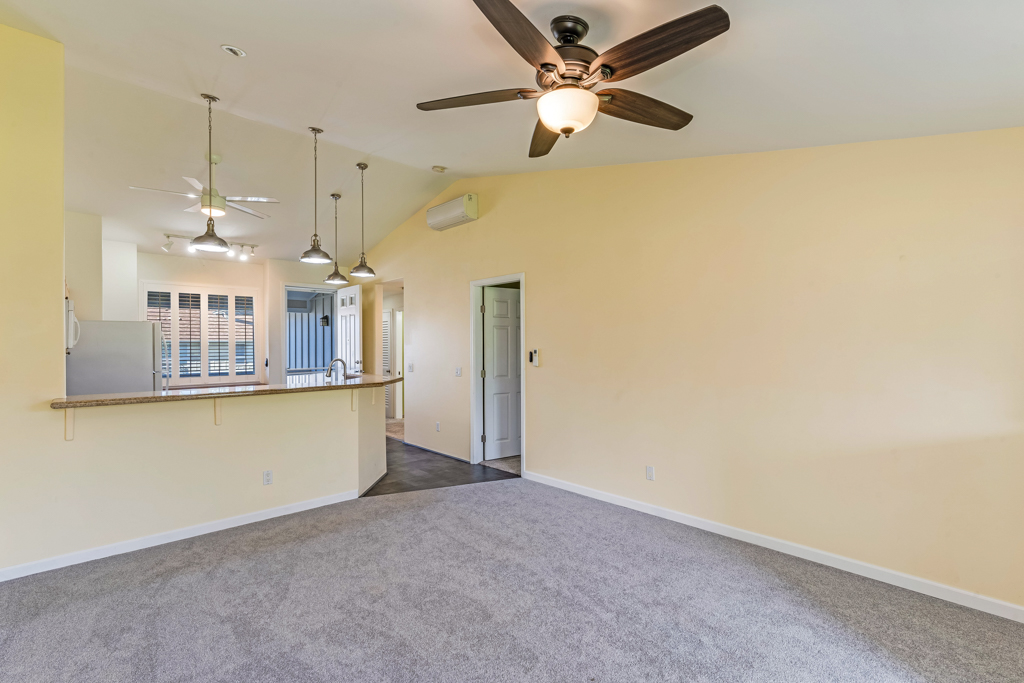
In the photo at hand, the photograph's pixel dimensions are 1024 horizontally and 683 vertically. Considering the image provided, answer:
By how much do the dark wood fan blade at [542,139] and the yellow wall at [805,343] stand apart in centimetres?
112

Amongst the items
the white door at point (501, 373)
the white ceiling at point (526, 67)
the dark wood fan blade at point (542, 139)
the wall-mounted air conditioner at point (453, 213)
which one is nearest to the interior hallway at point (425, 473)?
the white door at point (501, 373)

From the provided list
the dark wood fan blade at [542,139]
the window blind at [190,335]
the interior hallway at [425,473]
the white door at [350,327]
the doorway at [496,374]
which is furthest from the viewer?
the white door at [350,327]

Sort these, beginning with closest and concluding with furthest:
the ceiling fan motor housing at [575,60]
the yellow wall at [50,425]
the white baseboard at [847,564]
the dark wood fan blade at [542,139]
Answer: the ceiling fan motor housing at [575,60]
the dark wood fan blade at [542,139]
the white baseboard at [847,564]
the yellow wall at [50,425]

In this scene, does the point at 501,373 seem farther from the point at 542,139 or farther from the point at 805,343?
the point at 542,139

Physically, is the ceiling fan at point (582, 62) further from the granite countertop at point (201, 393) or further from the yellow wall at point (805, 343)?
the granite countertop at point (201, 393)

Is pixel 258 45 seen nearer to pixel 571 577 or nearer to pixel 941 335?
pixel 571 577

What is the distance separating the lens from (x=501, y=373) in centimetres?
555

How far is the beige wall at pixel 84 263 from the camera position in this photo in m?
4.91

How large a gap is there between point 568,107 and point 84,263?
223 inches

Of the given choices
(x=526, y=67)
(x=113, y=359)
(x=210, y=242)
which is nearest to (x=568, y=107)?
(x=526, y=67)

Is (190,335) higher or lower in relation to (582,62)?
lower

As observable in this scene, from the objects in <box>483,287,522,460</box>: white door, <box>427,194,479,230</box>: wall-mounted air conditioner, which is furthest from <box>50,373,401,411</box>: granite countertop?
<box>427,194,479,230</box>: wall-mounted air conditioner

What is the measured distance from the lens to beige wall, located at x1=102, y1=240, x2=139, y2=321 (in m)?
5.84

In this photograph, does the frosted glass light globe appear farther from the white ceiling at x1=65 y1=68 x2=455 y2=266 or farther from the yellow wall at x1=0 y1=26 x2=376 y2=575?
the yellow wall at x1=0 y1=26 x2=376 y2=575
